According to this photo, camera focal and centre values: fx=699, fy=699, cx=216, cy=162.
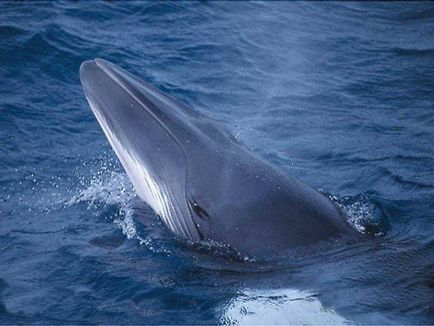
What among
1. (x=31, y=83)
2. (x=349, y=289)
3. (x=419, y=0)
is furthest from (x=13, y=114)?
(x=419, y=0)

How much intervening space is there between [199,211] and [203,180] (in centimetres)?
39

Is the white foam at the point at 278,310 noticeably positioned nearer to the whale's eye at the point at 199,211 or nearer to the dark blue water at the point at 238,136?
the dark blue water at the point at 238,136

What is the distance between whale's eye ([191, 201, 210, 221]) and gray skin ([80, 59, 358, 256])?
0.5 inches

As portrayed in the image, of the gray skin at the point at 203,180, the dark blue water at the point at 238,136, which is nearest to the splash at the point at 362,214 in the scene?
the dark blue water at the point at 238,136

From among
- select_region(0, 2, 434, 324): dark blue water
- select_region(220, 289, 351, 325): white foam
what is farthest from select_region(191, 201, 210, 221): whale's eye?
select_region(220, 289, 351, 325): white foam

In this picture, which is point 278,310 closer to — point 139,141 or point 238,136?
point 139,141

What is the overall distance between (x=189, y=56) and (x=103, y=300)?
10328mm

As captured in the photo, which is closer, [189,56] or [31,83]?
[31,83]

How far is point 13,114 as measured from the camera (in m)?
13.3

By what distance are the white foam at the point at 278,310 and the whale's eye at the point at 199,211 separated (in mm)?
1126

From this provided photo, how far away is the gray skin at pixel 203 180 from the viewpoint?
8234 mm

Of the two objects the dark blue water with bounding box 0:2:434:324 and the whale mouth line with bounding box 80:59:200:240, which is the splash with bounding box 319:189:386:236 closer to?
the dark blue water with bounding box 0:2:434:324

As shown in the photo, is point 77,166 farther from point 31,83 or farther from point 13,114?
point 31,83

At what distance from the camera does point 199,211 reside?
8.49 meters
